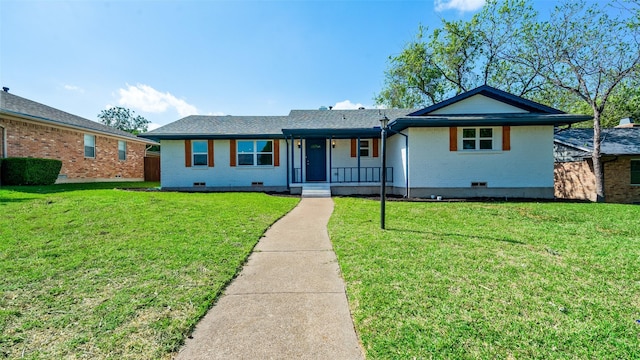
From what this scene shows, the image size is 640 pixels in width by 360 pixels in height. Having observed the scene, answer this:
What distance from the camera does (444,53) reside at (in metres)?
23.4

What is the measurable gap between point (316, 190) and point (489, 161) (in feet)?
23.9

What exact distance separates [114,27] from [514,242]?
44.4 ft

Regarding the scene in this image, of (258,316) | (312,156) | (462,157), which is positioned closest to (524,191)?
(462,157)

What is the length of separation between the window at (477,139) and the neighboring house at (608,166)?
5948 mm

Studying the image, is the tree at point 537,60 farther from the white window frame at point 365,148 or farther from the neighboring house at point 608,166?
the white window frame at point 365,148

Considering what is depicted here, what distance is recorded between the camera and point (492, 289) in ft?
10.9

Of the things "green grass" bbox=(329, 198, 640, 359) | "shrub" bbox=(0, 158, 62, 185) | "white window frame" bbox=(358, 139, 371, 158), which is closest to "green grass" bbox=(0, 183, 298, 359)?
"green grass" bbox=(329, 198, 640, 359)

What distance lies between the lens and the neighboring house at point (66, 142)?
13.2 m

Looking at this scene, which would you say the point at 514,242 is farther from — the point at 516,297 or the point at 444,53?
the point at 444,53

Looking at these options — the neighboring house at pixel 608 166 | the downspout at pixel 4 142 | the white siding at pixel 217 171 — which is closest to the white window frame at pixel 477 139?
the neighboring house at pixel 608 166

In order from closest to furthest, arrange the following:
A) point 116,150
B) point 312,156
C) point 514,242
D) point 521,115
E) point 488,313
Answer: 1. point 488,313
2. point 514,242
3. point 521,115
4. point 312,156
5. point 116,150

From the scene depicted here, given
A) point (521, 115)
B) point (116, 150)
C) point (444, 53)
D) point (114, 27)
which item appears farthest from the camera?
point (444, 53)

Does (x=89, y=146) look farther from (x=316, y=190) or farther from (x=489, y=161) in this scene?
(x=489, y=161)

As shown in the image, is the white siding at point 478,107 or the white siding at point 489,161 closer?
the white siding at point 489,161
